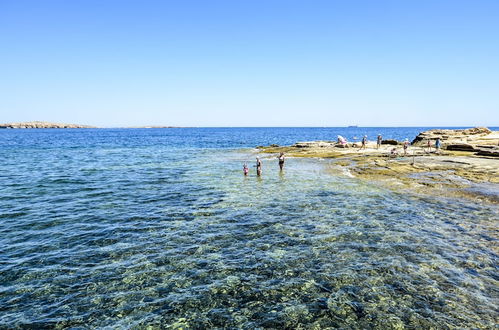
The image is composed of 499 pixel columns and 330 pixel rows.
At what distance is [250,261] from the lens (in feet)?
44.0

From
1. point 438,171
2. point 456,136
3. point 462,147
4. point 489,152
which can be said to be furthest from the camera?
point 456,136

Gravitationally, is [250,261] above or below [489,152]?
below

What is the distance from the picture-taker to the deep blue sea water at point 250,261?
32.3ft

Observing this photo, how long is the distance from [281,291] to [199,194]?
16480 mm

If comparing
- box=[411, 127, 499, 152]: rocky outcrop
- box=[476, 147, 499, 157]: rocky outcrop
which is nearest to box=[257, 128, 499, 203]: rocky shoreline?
box=[476, 147, 499, 157]: rocky outcrop

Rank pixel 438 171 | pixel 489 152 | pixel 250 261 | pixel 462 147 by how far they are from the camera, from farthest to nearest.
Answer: pixel 462 147 < pixel 489 152 < pixel 438 171 < pixel 250 261

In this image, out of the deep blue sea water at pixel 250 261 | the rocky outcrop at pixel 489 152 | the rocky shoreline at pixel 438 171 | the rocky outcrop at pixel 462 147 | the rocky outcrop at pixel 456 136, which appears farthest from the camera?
the rocky outcrop at pixel 456 136

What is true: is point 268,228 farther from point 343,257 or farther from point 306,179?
point 306,179

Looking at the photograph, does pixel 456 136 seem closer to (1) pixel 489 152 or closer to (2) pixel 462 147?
(2) pixel 462 147

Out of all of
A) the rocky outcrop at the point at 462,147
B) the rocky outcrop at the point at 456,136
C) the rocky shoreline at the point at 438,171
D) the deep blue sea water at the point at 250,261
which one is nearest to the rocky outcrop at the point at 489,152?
the rocky shoreline at the point at 438,171

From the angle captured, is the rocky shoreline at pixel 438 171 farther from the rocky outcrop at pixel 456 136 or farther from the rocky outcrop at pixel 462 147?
the rocky outcrop at pixel 456 136

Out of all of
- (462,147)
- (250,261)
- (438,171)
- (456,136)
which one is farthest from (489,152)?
(250,261)

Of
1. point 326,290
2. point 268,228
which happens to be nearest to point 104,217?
point 268,228

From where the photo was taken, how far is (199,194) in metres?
26.4
